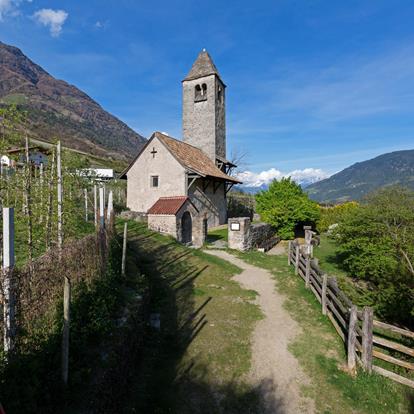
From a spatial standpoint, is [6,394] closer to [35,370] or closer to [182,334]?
[35,370]

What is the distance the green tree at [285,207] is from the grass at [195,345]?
1197 centimetres

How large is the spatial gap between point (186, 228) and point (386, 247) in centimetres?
1112

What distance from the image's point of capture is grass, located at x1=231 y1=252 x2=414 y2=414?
508 cm

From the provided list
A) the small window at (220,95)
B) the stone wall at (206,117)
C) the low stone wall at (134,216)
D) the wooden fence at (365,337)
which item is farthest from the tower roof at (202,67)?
the wooden fence at (365,337)

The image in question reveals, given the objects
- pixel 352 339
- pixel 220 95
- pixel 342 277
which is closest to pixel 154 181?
pixel 220 95

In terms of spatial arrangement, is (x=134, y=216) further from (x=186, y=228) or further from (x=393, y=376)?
(x=393, y=376)

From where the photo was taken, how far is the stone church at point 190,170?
702 inches

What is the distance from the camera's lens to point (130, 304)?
21.9 feet

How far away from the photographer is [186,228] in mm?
17922

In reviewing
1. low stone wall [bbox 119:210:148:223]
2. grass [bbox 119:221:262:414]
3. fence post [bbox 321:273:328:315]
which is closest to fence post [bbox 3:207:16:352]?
grass [bbox 119:221:262:414]

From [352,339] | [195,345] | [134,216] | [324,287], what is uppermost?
[134,216]

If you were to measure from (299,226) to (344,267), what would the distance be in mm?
12775

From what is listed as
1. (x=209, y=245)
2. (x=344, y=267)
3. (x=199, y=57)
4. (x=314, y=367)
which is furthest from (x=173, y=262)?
(x=199, y=57)

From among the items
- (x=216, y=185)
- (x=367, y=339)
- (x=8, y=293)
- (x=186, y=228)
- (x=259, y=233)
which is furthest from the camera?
(x=216, y=185)
